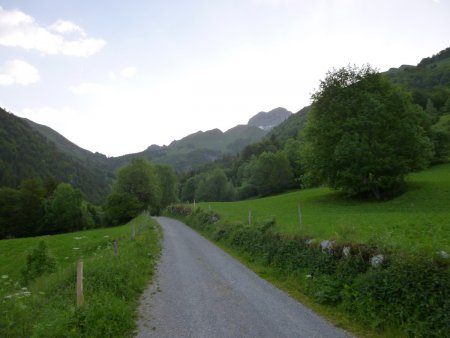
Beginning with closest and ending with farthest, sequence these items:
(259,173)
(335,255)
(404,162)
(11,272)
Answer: (335,255) → (11,272) → (404,162) → (259,173)

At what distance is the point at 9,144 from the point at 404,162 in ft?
666

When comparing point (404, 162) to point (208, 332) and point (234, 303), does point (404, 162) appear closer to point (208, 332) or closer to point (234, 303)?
point (234, 303)

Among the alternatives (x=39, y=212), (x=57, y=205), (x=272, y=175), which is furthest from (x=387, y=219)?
(x=39, y=212)

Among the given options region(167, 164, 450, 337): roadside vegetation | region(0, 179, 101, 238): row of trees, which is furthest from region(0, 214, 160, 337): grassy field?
region(0, 179, 101, 238): row of trees

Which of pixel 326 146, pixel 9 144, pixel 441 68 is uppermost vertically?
pixel 441 68

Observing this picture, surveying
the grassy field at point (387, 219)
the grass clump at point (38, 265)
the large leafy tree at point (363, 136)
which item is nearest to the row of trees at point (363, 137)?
the large leafy tree at point (363, 136)

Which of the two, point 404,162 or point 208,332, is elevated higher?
point 404,162

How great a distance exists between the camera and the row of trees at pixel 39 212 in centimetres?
8750

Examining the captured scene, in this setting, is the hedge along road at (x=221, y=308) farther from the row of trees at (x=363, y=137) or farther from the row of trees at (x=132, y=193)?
the row of trees at (x=132, y=193)

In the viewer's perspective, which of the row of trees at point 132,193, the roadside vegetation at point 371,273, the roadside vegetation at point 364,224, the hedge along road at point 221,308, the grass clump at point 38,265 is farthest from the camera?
the row of trees at point 132,193

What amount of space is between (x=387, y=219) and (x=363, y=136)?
1823cm

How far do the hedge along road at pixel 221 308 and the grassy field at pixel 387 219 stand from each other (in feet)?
11.6

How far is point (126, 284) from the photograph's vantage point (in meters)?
14.1

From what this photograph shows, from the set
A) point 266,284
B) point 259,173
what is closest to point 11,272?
point 266,284
